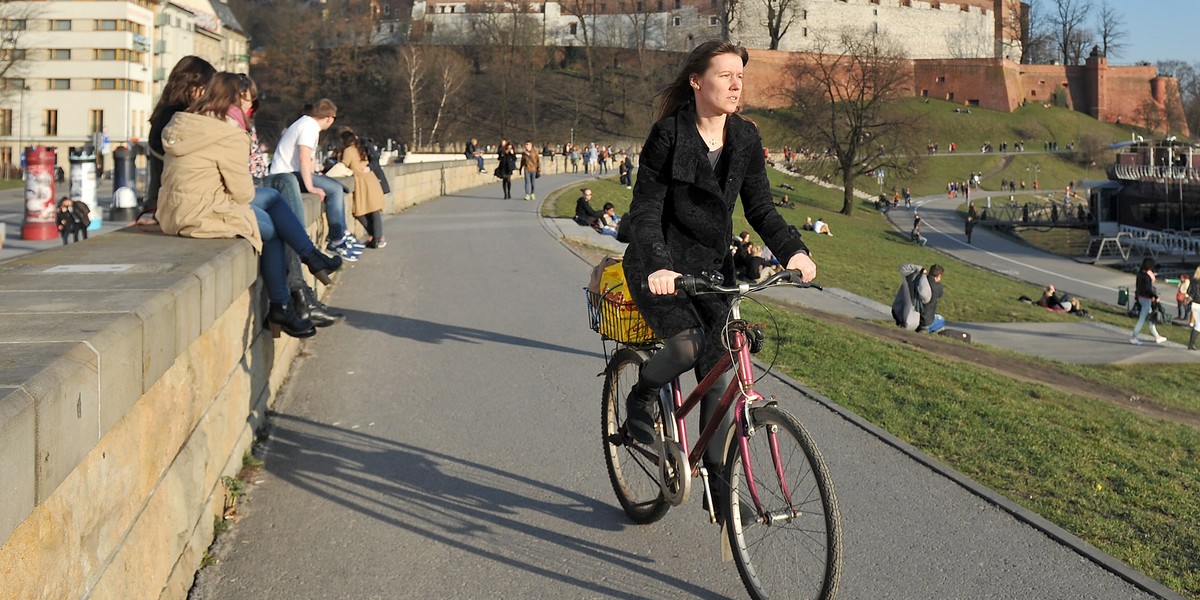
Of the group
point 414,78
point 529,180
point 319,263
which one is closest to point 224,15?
point 414,78

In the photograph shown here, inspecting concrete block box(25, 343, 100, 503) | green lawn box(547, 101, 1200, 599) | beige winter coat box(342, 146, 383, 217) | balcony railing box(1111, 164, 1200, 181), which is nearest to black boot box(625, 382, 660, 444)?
green lawn box(547, 101, 1200, 599)

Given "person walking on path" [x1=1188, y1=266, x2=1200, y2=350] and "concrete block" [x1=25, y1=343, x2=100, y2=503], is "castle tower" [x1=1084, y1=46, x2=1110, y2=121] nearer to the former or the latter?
"person walking on path" [x1=1188, y1=266, x2=1200, y2=350]

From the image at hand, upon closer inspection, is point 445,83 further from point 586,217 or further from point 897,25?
point 586,217

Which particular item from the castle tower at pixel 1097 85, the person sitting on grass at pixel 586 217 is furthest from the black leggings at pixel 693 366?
the castle tower at pixel 1097 85

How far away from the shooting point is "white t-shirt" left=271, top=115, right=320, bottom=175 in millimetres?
11281

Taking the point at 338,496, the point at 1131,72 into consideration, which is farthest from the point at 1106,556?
the point at 1131,72

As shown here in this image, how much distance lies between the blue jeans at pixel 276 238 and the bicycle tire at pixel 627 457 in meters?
2.47

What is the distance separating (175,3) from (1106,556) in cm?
9295

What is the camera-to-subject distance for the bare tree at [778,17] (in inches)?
4212

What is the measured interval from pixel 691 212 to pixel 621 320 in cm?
67

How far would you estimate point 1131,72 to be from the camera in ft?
399

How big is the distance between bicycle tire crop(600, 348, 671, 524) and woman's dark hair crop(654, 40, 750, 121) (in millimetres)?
1065

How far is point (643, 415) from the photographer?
4.88 m

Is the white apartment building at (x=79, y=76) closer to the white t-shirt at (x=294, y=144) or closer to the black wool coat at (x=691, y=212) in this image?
the white t-shirt at (x=294, y=144)
